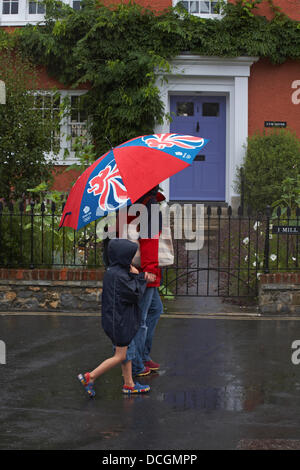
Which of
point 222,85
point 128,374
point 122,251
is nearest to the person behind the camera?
point 122,251

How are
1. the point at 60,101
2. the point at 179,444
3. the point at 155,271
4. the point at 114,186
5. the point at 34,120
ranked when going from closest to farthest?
1. the point at 179,444
2. the point at 114,186
3. the point at 155,271
4. the point at 34,120
5. the point at 60,101

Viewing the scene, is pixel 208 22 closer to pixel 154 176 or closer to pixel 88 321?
pixel 88 321

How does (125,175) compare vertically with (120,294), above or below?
above

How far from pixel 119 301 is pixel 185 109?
1224 centimetres

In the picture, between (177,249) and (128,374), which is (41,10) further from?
(128,374)

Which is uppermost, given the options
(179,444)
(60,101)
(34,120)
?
(60,101)

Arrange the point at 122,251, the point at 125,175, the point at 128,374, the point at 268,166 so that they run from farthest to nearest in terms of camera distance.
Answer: the point at 268,166
the point at 128,374
the point at 122,251
the point at 125,175

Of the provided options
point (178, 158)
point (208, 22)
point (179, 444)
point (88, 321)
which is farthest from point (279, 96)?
point (179, 444)

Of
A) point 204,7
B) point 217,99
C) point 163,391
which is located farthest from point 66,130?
point 163,391

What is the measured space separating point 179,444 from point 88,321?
4.16 m

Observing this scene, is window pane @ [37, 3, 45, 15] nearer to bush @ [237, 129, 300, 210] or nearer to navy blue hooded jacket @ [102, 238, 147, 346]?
bush @ [237, 129, 300, 210]

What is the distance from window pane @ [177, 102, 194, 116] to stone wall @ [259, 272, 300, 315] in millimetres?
8867

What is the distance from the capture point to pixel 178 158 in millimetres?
5535

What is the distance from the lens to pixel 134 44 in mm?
16031
